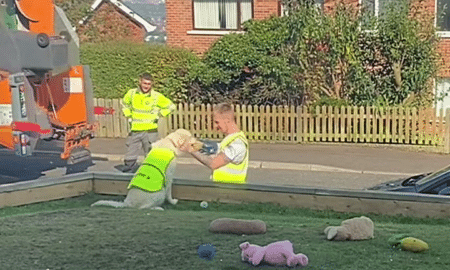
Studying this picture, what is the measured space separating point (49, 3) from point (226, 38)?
7773 millimetres

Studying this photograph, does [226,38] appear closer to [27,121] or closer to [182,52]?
[182,52]

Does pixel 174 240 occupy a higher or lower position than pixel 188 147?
lower

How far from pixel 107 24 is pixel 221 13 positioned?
6.27 metres

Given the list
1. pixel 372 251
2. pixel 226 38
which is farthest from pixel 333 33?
pixel 372 251

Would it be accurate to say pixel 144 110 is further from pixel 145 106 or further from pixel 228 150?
pixel 228 150

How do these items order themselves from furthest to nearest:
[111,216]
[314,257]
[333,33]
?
[333,33]
[111,216]
[314,257]

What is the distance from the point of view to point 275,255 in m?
5.84

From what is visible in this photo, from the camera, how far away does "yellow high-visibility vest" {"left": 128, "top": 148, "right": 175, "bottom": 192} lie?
337 inches

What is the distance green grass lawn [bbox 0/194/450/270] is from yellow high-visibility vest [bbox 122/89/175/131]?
499 cm

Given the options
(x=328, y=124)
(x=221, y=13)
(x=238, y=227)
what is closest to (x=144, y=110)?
(x=328, y=124)

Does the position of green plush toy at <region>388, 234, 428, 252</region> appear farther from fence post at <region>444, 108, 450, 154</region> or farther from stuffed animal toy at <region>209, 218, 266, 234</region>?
fence post at <region>444, 108, 450, 154</region>

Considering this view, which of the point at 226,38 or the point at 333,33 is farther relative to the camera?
the point at 226,38

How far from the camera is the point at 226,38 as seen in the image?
21766mm

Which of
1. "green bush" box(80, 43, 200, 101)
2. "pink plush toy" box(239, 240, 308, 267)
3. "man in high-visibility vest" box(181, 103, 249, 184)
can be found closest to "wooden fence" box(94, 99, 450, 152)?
"green bush" box(80, 43, 200, 101)
